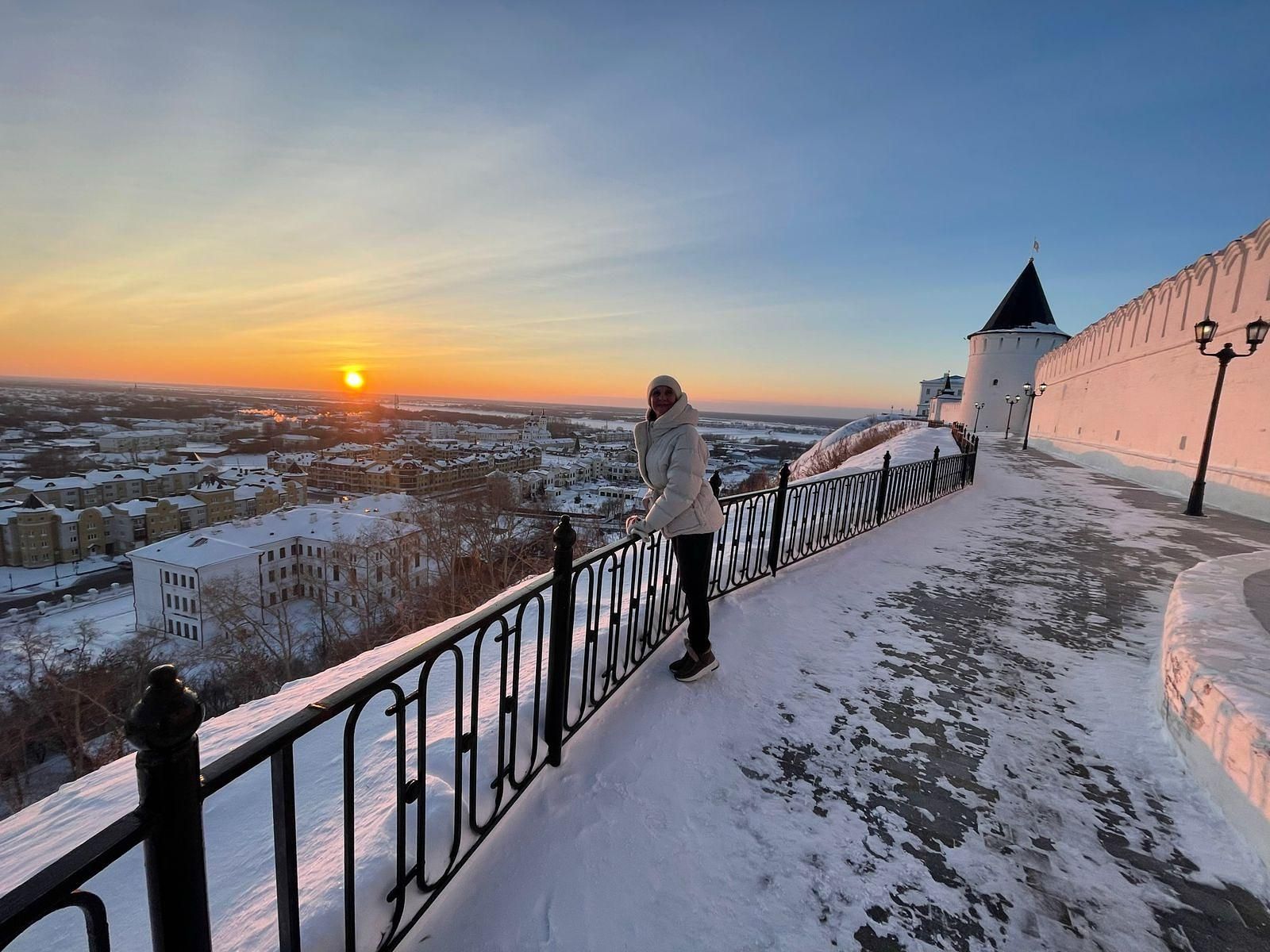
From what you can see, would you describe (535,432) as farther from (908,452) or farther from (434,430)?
(908,452)

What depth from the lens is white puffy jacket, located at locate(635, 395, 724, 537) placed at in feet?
9.89

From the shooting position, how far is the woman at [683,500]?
3.03 metres

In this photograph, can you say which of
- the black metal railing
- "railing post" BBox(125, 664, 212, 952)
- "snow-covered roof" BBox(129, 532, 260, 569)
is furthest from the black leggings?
"snow-covered roof" BBox(129, 532, 260, 569)

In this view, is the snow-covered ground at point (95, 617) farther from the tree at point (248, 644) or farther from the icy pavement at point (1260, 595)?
the icy pavement at point (1260, 595)

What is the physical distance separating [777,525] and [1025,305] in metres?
43.3

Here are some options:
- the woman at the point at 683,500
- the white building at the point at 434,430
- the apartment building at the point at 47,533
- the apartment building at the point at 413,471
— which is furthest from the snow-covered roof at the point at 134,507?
the woman at the point at 683,500

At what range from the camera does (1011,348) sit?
36906 mm

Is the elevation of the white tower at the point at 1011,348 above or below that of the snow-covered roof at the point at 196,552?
above

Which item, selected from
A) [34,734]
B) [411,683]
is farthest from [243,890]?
[34,734]

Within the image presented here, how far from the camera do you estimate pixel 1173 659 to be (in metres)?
3.18

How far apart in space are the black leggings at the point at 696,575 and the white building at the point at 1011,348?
41.0 metres

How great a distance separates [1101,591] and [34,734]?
72.8 feet

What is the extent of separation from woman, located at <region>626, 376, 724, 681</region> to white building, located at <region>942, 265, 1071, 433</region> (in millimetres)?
41069

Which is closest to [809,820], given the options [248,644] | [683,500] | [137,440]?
[683,500]
